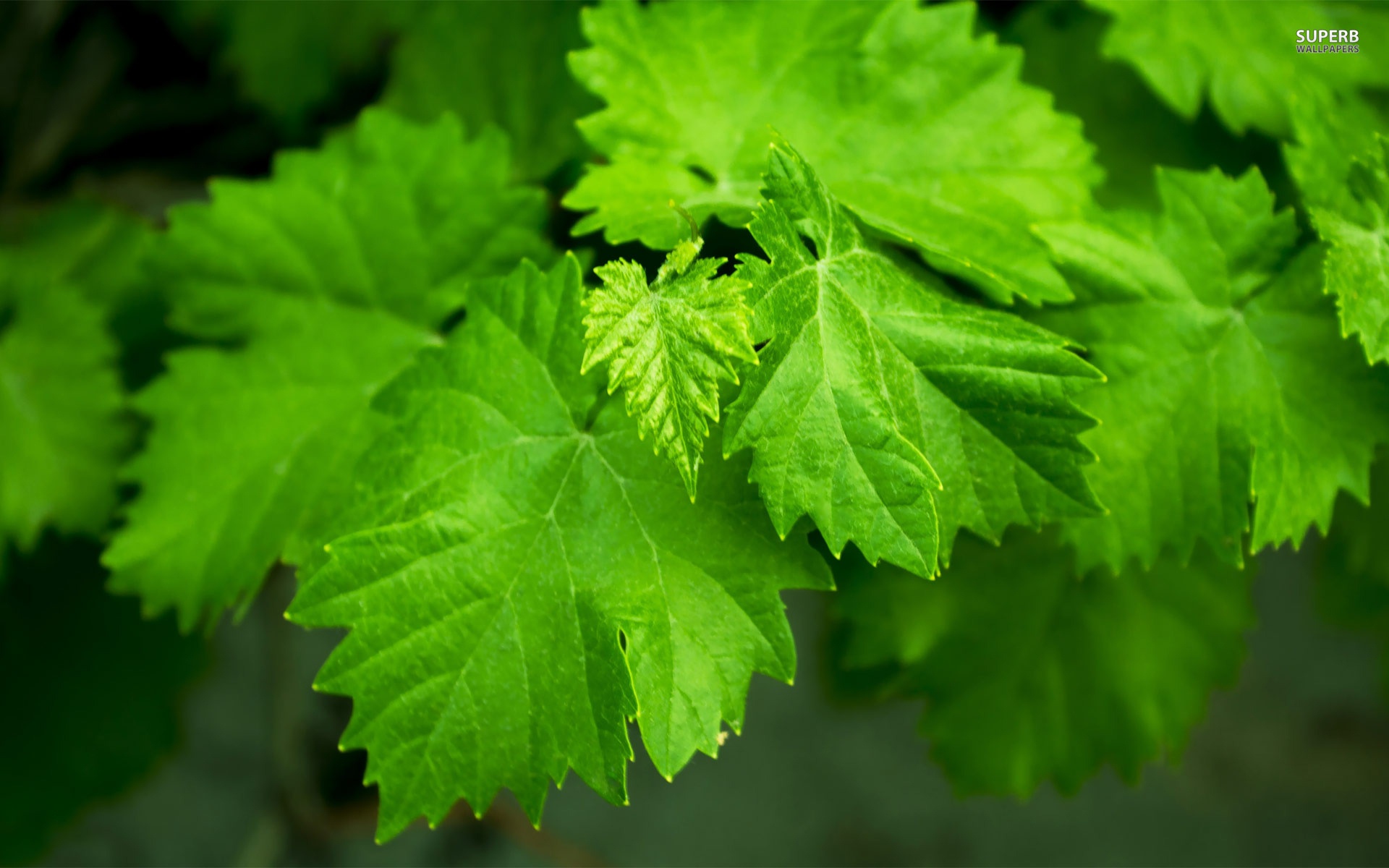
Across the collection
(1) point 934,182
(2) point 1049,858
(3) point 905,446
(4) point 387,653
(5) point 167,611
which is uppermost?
(1) point 934,182

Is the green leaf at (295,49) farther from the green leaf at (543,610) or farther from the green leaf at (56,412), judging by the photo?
the green leaf at (543,610)

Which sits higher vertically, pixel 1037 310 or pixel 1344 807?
pixel 1037 310

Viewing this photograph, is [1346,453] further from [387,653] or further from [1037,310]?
[387,653]

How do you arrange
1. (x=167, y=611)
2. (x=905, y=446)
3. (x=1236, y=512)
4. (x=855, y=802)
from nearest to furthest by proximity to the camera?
(x=905, y=446)
(x=1236, y=512)
(x=167, y=611)
(x=855, y=802)

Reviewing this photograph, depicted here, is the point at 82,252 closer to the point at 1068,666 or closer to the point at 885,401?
the point at 885,401

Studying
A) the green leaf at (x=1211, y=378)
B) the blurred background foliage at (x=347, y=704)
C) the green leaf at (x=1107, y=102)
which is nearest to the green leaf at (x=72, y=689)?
the blurred background foliage at (x=347, y=704)

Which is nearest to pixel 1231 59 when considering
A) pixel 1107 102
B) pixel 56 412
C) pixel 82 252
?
pixel 1107 102

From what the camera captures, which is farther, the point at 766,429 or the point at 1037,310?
the point at 1037,310

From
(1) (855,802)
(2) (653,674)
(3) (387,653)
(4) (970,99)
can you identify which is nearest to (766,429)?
(2) (653,674)
